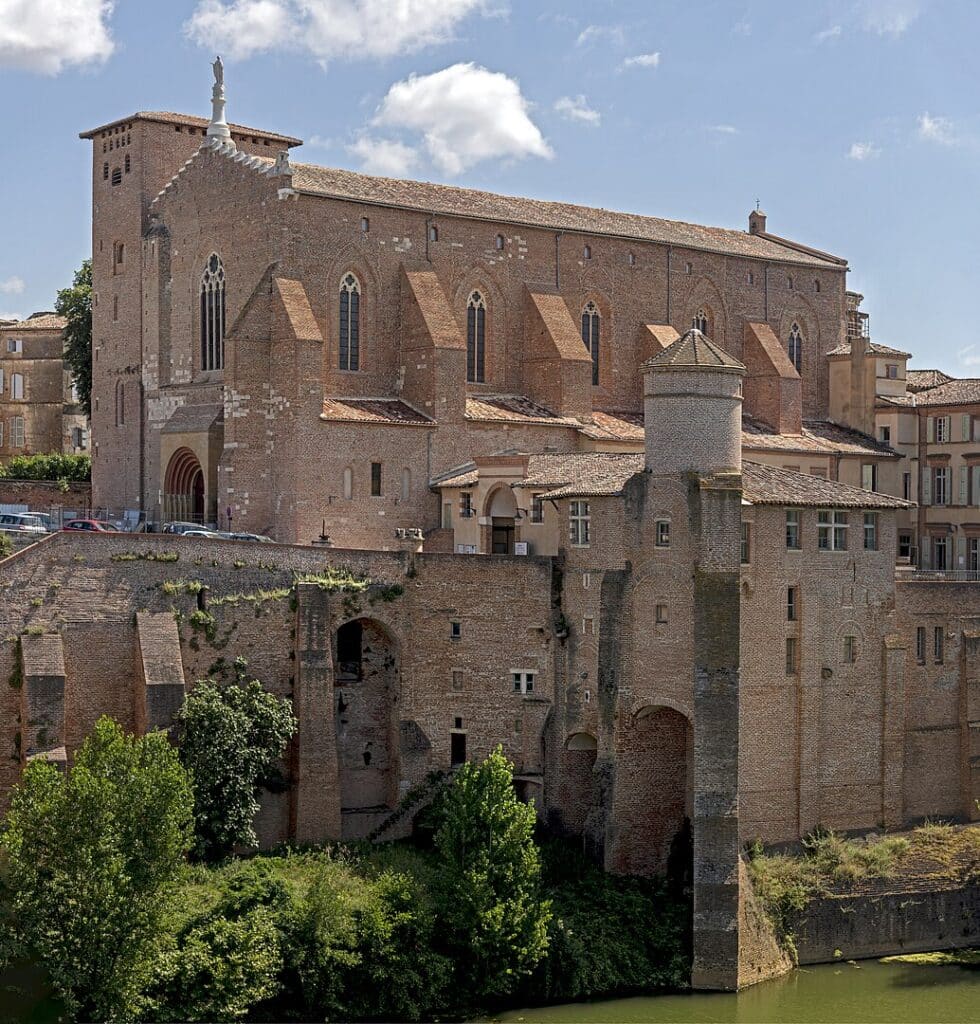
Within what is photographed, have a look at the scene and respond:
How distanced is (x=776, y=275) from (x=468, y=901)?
35.0 meters

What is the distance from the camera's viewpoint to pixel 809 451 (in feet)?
211

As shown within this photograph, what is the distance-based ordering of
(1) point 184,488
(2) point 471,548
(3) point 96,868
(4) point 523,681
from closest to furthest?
1. (3) point 96,868
2. (4) point 523,681
3. (2) point 471,548
4. (1) point 184,488

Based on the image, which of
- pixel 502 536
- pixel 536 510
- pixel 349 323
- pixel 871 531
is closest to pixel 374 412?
pixel 349 323

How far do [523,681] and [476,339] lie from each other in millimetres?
15969

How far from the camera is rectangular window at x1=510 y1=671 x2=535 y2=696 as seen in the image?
4875cm

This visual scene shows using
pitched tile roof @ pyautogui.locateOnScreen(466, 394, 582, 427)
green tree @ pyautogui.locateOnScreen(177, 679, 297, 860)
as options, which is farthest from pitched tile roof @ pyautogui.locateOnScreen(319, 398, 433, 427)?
green tree @ pyautogui.locateOnScreen(177, 679, 297, 860)

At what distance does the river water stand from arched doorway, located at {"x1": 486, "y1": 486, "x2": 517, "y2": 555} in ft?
50.7

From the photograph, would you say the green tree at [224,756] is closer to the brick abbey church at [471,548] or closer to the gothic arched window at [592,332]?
the brick abbey church at [471,548]

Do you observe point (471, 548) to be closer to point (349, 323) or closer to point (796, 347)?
point (349, 323)

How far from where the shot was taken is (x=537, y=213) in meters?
62.9

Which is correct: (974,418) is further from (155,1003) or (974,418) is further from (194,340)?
(155,1003)

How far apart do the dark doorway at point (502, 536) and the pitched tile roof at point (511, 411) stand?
4.56 meters

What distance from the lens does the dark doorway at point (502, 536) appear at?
5409 centimetres

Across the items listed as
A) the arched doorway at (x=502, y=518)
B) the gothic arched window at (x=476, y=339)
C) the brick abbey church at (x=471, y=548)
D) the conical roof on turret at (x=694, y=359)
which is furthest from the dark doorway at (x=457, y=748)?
the gothic arched window at (x=476, y=339)
